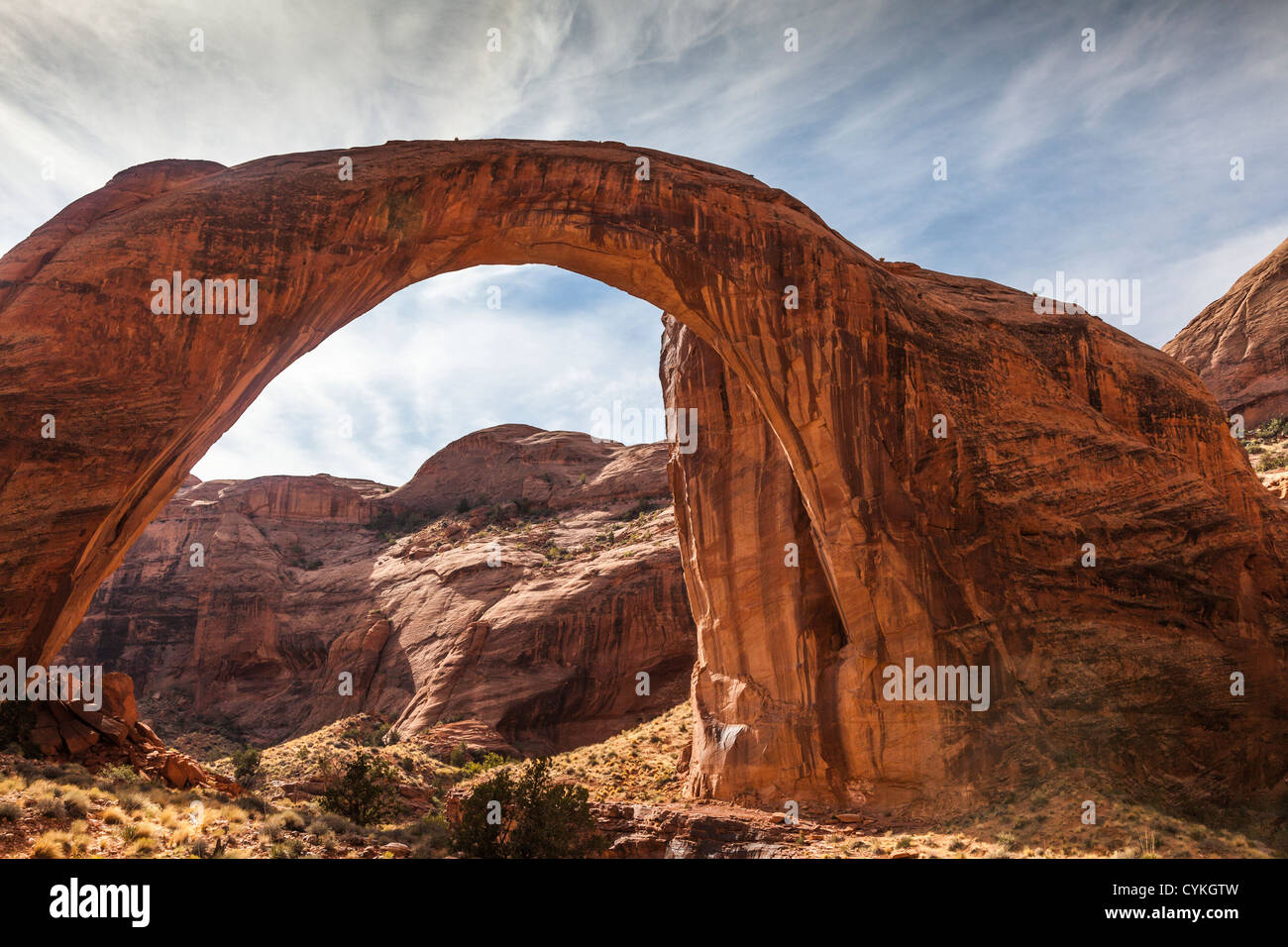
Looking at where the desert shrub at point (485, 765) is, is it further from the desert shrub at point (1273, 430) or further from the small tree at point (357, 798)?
the desert shrub at point (1273, 430)

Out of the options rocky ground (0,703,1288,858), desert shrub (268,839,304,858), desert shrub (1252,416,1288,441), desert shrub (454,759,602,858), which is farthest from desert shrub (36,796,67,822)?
desert shrub (1252,416,1288,441)

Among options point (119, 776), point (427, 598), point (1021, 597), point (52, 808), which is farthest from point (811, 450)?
point (427, 598)

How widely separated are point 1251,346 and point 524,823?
43.1m

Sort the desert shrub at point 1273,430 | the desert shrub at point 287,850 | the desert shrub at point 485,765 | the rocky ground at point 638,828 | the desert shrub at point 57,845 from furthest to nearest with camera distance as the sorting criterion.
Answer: the desert shrub at point 1273,430, the desert shrub at point 485,765, the desert shrub at point 287,850, the rocky ground at point 638,828, the desert shrub at point 57,845

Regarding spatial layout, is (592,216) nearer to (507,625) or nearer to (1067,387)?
(1067,387)

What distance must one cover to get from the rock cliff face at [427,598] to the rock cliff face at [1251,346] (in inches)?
1102

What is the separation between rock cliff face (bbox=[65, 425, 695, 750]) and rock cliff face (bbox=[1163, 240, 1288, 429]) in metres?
28.0

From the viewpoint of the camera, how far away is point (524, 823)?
13.8 metres

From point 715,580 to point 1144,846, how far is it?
11.4m

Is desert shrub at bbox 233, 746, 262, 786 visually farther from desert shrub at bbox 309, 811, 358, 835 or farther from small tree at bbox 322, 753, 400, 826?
desert shrub at bbox 309, 811, 358, 835

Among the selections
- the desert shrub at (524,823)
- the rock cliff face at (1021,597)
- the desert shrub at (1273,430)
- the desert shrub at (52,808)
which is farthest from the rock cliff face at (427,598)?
the desert shrub at (1273,430)

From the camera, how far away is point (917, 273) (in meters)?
23.6

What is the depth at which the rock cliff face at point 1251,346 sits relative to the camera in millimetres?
40781
